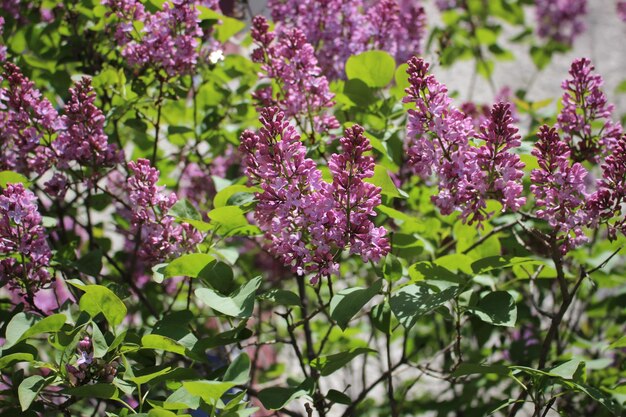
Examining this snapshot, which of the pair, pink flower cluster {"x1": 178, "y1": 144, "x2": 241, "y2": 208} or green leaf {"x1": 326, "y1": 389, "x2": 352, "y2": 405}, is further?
pink flower cluster {"x1": 178, "y1": 144, "x2": 241, "y2": 208}

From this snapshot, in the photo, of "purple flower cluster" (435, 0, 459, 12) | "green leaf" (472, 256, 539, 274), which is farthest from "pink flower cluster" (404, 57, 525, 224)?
"purple flower cluster" (435, 0, 459, 12)

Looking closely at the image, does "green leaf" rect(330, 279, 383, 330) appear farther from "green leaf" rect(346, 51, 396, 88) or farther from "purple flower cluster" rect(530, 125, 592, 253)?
"green leaf" rect(346, 51, 396, 88)

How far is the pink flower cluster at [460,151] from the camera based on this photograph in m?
1.37

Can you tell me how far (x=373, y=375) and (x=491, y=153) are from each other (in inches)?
111

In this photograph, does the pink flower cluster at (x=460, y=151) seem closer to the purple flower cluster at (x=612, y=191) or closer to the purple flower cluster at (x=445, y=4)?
the purple flower cluster at (x=612, y=191)

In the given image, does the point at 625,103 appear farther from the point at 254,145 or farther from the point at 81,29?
the point at 254,145

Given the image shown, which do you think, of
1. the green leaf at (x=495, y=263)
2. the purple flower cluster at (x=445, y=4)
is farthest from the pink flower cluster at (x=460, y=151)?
the purple flower cluster at (x=445, y=4)

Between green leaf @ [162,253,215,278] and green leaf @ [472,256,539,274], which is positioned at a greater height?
green leaf @ [162,253,215,278]

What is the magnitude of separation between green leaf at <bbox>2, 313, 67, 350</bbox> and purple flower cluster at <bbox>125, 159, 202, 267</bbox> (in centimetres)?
25

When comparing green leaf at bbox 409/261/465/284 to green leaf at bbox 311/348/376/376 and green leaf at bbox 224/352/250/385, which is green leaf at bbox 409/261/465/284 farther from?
green leaf at bbox 224/352/250/385

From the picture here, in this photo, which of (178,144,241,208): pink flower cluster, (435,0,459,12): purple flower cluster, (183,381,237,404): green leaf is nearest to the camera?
(183,381,237,404): green leaf

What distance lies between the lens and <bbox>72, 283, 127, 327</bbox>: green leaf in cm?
139

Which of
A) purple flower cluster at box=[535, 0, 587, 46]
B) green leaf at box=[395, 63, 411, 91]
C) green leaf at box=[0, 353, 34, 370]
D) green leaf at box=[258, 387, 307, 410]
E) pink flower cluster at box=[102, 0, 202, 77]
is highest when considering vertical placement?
purple flower cluster at box=[535, 0, 587, 46]

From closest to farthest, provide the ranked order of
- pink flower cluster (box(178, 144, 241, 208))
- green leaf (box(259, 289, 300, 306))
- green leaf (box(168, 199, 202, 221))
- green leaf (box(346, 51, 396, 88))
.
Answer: green leaf (box(259, 289, 300, 306))
green leaf (box(168, 199, 202, 221))
green leaf (box(346, 51, 396, 88))
pink flower cluster (box(178, 144, 241, 208))
